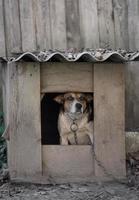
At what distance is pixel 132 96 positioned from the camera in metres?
5.36

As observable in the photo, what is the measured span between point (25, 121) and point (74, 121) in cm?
53

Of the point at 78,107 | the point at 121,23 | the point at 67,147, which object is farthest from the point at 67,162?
the point at 121,23

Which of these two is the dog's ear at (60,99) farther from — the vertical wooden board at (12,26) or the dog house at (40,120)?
the vertical wooden board at (12,26)

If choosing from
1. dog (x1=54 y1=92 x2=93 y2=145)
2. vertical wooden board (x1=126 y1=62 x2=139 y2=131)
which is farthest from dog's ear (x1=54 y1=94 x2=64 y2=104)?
vertical wooden board (x1=126 y1=62 x2=139 y2=131)

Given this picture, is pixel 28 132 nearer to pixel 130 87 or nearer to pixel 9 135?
pixel 9 135

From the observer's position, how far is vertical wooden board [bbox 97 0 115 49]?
17.0 feet

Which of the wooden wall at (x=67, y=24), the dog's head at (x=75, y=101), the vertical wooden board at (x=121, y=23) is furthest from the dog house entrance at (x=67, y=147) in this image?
the vertical wooden board at (x=121, y=23)

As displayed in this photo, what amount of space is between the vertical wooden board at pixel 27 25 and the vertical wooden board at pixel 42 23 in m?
0.04

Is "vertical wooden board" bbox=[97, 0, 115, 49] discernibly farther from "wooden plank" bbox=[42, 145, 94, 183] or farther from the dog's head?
"wooden plank" bbox=[42, 145, 94, 183]

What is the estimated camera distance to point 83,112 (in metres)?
4.44

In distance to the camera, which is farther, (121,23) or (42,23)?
(121,23)

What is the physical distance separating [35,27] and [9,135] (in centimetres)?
143

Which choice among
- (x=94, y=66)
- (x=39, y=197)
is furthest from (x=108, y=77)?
(x=39, y=197)

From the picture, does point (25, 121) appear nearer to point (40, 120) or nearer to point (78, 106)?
point (40, 120)
